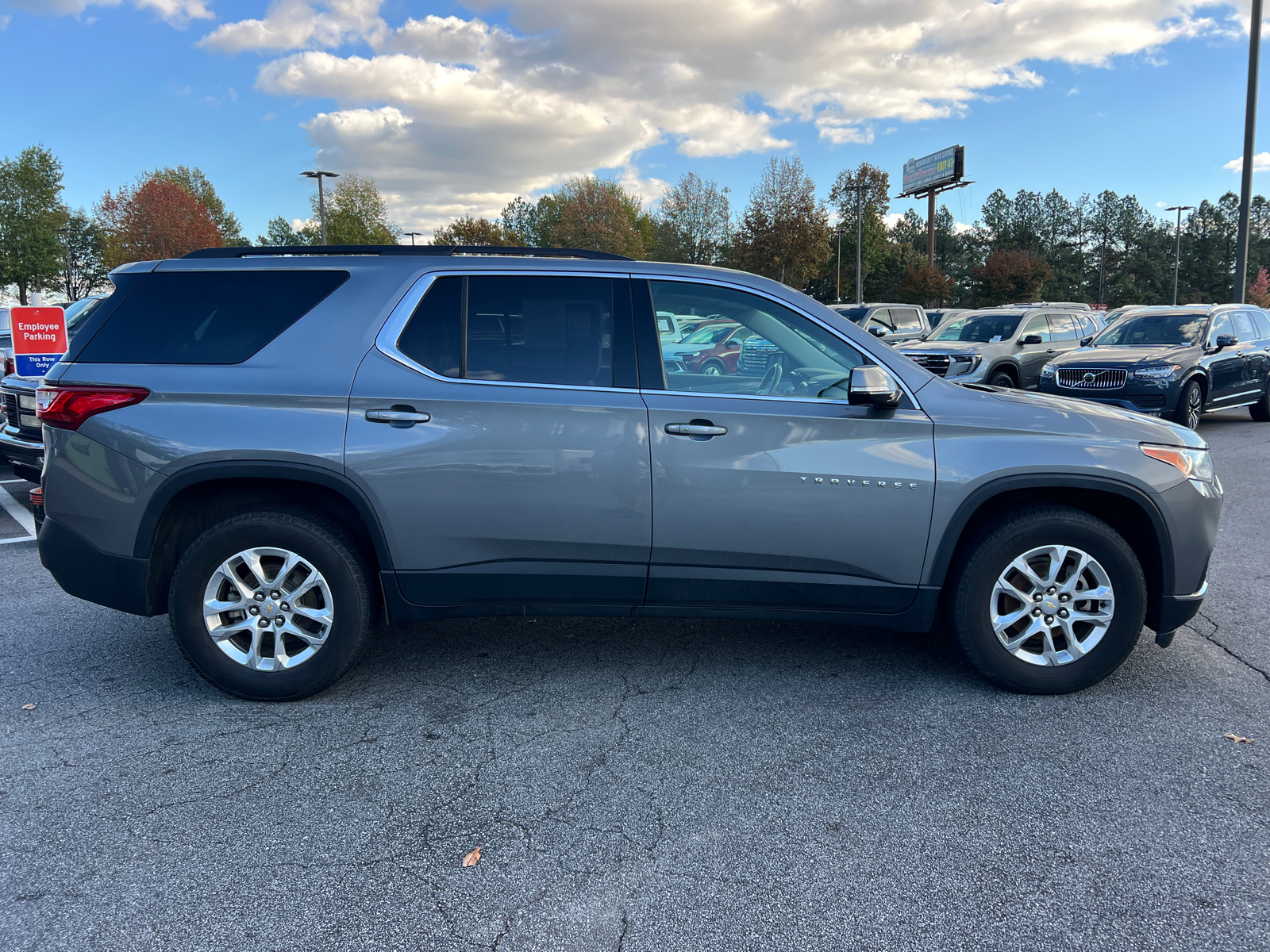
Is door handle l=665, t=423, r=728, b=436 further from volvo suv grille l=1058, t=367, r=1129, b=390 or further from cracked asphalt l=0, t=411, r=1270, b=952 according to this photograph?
volvo suv grille l=1058, t=367, r=1129, b=390

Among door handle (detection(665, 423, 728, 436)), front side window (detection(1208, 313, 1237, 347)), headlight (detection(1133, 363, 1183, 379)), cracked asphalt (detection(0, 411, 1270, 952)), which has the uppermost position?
front side window (detection(1208, 313, 1237, 347))

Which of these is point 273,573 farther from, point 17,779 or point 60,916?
point 60,916

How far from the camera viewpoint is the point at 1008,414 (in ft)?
11.8

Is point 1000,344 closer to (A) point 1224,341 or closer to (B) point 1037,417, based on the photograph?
(A) point 1224,341

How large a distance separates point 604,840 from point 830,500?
157cm

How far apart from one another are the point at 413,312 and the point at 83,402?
1390 mm

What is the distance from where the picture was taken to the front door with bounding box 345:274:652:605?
136 inches

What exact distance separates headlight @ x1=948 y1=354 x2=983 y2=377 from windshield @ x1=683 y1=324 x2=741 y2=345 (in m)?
10.8

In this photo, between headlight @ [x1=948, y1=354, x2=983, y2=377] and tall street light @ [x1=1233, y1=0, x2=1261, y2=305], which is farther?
tall street light @ [x1=1233, y1=0, x2=1261, y2=305]

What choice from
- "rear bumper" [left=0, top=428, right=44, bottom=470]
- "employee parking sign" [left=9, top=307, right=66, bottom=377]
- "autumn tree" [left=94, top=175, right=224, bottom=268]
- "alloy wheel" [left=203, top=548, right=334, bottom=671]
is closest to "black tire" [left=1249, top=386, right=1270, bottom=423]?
"alloy wheel" [left=203, top=548, right=334, bottom=671]

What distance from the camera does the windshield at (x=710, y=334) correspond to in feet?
11.9

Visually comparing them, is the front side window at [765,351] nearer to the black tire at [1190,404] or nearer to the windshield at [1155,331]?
the black tire at [1190,404]

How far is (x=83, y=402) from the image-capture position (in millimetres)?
3539

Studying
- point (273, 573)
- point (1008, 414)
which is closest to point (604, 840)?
point (273, 573)
